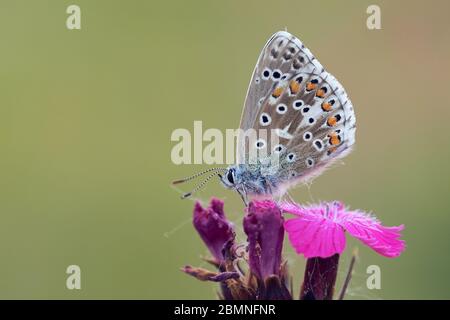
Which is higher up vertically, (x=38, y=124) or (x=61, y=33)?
(x=61, y=33)

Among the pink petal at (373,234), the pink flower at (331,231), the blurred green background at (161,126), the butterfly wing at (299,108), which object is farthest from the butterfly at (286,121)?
the blurred green background at (161,126)

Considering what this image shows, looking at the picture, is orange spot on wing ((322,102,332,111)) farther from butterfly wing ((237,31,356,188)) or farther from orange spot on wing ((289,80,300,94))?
orange spot on wing ((289,80,300,94))

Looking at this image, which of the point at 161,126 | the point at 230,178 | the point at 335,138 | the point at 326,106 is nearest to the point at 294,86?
the point at 326,106

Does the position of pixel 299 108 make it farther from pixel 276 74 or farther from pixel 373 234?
pixel 373 234

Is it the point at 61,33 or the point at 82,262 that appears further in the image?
the point at 61,33

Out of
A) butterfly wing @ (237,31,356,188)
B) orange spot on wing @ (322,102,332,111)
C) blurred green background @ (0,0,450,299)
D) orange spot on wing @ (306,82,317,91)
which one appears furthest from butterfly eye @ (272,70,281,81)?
blurred green background @ (0,0,450,299)
